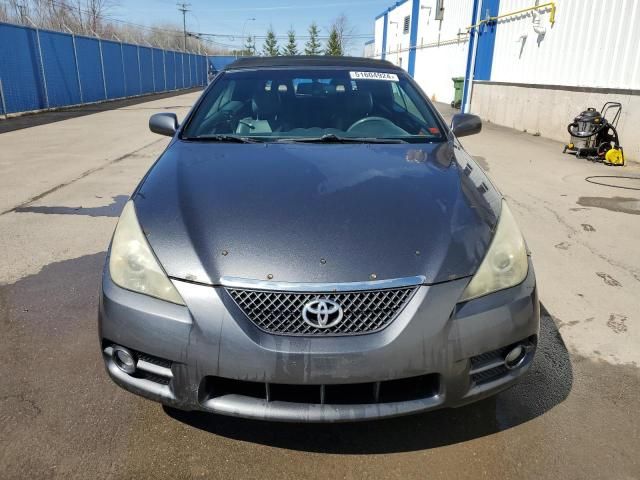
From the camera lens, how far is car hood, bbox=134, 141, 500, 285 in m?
1.75

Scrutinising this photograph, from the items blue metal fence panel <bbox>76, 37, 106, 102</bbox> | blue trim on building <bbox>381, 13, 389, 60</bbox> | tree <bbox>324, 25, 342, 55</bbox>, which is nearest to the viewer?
blue metal fence panel <bbox>76, 37, 106, 102</bbox>

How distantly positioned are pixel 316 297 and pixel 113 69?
2415 centimetres

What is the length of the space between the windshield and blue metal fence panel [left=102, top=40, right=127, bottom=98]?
833 inches

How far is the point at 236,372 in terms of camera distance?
167 cm

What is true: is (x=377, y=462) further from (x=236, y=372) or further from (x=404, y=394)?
(x=236, y=372)

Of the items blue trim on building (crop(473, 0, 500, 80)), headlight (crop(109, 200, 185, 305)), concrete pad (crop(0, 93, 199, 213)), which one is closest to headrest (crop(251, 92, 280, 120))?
headlight (crop(109, 200, 185, 305))

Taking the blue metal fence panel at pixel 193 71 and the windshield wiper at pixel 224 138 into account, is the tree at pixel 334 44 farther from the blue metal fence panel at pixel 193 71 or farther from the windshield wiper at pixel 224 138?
the windshield wiper at pixel 224 138

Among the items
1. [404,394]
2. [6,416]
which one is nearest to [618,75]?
[404,394]

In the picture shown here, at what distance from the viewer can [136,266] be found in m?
1.84

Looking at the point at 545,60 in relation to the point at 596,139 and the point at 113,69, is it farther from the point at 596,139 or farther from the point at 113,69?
the point at 113,69

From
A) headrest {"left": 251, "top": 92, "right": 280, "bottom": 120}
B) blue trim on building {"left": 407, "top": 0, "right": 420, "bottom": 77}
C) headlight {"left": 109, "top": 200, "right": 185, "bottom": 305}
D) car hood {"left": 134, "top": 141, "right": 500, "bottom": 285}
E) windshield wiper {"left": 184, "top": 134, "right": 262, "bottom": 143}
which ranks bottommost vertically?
headlight {"left": 109, "top": 200, "right": 185, "bottom": 305}

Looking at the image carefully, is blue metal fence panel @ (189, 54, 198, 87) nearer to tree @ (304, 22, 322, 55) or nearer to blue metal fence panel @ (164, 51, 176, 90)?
blue metal fence panel @ (164, 51, 176, 90)

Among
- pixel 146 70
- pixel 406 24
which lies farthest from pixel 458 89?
pixel 406 24

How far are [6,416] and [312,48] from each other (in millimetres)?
71644
